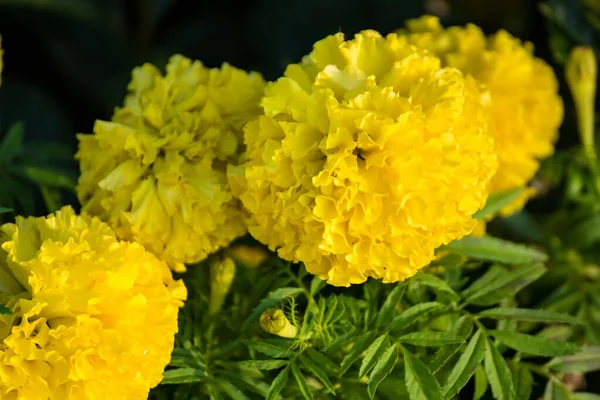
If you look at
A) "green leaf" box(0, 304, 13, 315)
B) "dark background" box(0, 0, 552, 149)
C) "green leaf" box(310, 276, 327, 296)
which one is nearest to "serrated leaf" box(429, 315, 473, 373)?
"green leaf" box(310, 276, 327, 296)

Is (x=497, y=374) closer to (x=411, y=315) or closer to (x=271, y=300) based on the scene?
(x=411, y=315)

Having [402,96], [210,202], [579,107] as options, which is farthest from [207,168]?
[579,107]

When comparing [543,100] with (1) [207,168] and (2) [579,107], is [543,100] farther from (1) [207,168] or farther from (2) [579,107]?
(1) [207,168]

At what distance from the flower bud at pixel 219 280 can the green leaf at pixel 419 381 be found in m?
0.17

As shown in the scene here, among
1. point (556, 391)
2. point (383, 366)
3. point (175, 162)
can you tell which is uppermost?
point (175, 162)

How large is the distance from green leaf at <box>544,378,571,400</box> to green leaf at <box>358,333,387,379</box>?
0.66 feet

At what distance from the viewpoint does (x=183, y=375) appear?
0.61 meters

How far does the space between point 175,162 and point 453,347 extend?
0.29 meters

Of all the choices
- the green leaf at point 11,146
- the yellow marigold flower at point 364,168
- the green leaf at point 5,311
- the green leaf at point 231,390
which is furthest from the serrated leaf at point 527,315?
the green leaf at point 11,146

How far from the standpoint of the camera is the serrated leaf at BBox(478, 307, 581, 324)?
64cm

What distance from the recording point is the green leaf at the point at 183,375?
0.61m

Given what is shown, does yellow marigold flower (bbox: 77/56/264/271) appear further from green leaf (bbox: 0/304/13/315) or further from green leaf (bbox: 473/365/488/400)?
green leaf (bbox: 473/365/488/400)

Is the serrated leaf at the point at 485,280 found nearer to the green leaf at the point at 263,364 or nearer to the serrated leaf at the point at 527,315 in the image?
the serrated leaf at the point at 527,315

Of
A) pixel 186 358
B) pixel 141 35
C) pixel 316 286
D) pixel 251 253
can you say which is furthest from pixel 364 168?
pixel 141 35
